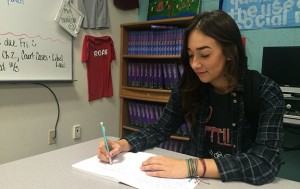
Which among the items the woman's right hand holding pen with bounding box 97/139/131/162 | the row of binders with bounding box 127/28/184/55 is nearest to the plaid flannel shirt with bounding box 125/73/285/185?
the woman's right hand holding pen with bounding box 97/139/131/162

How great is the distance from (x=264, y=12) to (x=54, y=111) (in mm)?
1873

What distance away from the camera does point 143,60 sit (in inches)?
111

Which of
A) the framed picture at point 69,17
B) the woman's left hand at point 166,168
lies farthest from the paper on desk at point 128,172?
the framed picture at point 69,17

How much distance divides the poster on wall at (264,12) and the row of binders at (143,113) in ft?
3.52

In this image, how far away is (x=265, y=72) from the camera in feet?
6.53

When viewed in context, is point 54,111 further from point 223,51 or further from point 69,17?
point 223,51

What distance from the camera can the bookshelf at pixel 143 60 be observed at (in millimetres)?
2463

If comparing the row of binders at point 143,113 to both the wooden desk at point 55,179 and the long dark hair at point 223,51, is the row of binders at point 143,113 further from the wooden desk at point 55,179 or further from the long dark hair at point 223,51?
the wooden desk at point 55,179

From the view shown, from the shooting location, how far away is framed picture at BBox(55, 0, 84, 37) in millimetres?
2072

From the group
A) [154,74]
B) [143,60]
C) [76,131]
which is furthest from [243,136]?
[143,60]

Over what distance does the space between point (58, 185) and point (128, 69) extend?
2097 mm

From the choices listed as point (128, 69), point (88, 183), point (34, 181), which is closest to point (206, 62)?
point (88, 183)

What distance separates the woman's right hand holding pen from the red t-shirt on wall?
1.46 m

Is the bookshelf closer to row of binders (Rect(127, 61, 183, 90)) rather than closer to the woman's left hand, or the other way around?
row of binders (Rect(127, 61, 183, 90))
